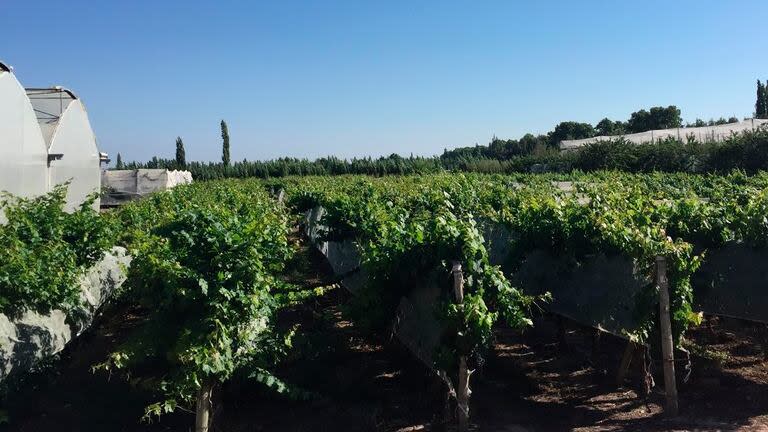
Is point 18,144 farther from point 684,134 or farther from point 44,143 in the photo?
point 684,134

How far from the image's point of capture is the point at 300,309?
10.0 m

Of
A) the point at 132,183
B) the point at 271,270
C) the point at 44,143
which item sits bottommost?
the point at 271,270

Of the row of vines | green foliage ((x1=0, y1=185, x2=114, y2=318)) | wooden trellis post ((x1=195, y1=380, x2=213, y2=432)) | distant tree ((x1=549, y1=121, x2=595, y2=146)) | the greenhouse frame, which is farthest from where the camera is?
distant tree ((x1=549, y1=121, x2=595, y2=146))

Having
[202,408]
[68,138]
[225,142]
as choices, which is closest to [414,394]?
[202,408]

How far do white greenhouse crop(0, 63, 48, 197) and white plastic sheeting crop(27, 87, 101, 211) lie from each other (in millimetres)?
1315

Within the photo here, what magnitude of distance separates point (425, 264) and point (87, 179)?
17.4 m

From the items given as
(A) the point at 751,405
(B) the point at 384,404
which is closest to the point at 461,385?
(B) the point at 384,404

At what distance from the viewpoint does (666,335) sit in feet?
19.3

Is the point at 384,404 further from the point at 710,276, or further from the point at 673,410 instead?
the point at 710,276

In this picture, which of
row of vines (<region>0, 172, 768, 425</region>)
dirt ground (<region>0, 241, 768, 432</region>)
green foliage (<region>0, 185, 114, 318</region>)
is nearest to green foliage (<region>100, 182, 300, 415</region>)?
row of vines (<region>0, 172, 768, 425</region>)

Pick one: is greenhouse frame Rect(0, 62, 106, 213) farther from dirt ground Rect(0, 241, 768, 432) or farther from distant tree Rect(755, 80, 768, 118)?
distant tree Rect(755, 80, 768, 118)

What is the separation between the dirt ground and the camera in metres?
5.80

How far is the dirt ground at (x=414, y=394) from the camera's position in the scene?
5.80 metres

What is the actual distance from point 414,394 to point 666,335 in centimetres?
254
